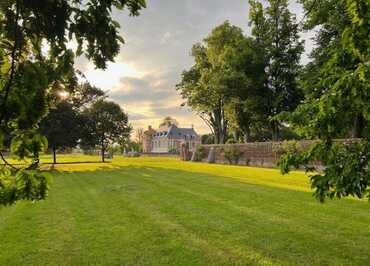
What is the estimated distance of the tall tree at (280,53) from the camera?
32.2 m

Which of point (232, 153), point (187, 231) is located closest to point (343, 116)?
point (187, 231)

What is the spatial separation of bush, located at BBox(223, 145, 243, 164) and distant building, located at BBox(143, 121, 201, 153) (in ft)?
216

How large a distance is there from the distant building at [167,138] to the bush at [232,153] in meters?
66.0

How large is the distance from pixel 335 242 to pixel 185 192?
20.9 ft

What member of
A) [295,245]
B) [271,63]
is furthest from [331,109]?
[271,63]

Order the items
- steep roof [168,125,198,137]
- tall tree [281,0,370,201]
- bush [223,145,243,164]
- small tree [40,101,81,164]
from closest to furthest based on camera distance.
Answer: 1. tall tree [281,0,370,201]
2. small tree [40,101,81,164]
3. bush [223,145,243,164]
4. steep roof [168,125,198,137]

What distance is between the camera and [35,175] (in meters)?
2.58

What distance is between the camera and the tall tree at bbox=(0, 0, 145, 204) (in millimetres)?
2451

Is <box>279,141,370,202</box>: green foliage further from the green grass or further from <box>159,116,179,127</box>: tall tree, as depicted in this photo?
<box>159,116,179,127</box>: tall tree

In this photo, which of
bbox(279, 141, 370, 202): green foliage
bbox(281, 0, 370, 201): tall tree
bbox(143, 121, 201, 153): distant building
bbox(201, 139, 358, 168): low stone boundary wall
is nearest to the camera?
bbox(281, 0, 370, 201): tall tree

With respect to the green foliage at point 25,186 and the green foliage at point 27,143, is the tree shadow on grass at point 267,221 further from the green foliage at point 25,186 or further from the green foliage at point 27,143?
the green foliage at point 27,143

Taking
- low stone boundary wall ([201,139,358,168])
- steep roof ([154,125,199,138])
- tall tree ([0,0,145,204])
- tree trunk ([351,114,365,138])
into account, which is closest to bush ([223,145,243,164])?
low stone boundary wall ([201,139,358,168])

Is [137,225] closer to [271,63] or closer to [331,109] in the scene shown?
[331,109]

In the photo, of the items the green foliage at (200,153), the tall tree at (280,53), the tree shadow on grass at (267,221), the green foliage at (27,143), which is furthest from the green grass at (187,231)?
the green foliage at (200,153)
